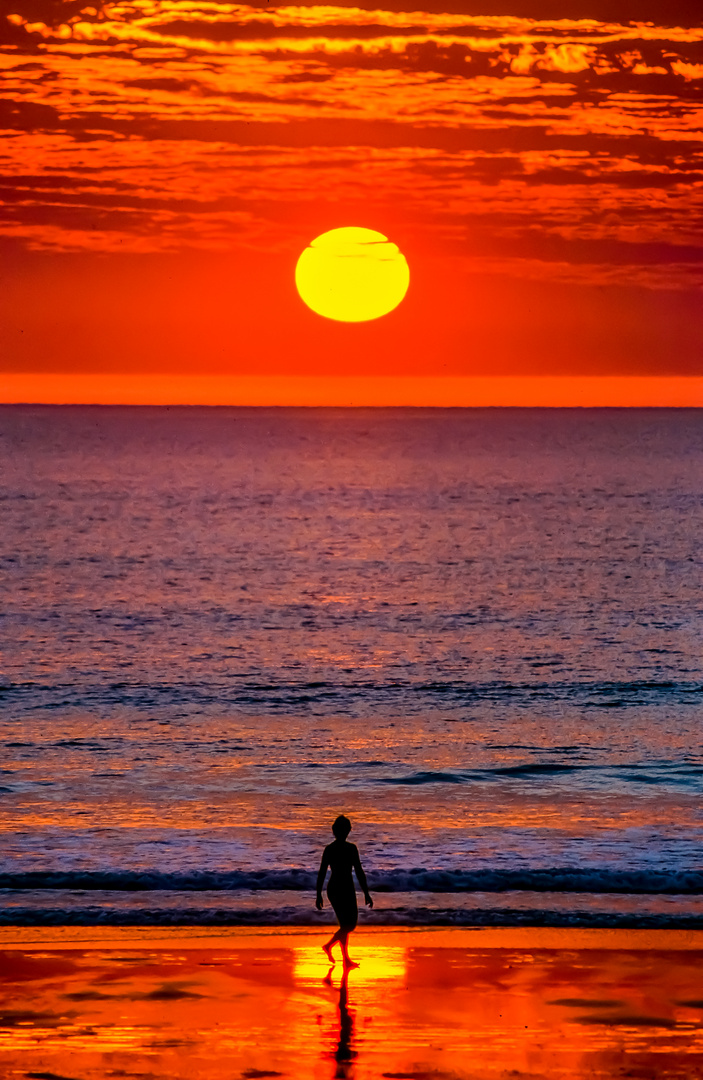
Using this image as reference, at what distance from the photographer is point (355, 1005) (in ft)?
37.9

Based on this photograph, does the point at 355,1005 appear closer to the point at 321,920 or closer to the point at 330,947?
the point at 330,947

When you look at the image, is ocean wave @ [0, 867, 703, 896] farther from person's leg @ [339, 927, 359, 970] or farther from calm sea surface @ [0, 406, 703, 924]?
person's leg @ [339, 927, 359, 970]

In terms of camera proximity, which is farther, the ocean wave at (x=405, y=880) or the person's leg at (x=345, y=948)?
the ocean wave at (x=405, y=880)

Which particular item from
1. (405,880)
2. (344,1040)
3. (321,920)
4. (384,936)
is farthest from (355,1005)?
(405,880)

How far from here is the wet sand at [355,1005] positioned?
1031cm

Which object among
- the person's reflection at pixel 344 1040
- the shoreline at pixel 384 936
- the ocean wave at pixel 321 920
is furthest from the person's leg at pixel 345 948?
the ocean wave at pixel 321 920

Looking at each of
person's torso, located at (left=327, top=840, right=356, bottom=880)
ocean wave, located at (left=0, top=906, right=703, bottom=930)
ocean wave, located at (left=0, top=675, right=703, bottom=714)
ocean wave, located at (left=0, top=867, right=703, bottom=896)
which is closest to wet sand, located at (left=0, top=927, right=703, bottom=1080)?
ocean wave, located at (left=0, top=906, right=703, bottom=930)

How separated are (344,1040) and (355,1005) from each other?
80cm

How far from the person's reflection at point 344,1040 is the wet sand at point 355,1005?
2cm

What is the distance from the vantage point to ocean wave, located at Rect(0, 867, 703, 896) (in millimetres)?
16516

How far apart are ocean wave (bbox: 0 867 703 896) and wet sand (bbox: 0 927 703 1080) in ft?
6.87

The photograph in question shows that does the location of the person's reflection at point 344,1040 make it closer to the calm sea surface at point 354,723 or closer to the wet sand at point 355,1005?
the wet sand at point 355,1005

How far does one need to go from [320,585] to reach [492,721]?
1072 inches

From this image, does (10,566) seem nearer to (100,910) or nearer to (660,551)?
(660,551)
